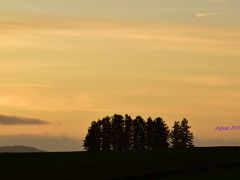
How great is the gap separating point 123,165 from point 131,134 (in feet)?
231

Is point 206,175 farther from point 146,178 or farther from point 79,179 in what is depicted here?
point 79,179

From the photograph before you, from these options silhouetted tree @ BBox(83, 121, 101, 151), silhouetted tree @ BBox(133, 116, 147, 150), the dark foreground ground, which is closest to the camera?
the dark foreground ground

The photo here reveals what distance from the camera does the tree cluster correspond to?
143 meters

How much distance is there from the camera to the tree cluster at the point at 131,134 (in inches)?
5635

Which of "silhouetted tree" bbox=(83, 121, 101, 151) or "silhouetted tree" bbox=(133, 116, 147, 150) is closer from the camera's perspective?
"silhouetted tree" bbox=(83, 121, 101, 151)

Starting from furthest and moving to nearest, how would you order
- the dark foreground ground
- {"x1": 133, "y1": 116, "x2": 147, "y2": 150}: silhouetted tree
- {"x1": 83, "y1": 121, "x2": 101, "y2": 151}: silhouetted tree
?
{"x1": 133, "y1": 116, "x2": 147, "y2": 150}: silhouetted tree → {"x1": 83, "y1": 121, "x2": 101, "y2": 151}: silhouetted tree → the dark foreground ground

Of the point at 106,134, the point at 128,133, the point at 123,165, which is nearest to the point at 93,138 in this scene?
the point at 106,134

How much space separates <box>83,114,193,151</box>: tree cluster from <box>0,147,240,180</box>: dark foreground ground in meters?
51.5

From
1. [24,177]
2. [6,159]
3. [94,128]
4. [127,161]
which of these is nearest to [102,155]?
[127,161]

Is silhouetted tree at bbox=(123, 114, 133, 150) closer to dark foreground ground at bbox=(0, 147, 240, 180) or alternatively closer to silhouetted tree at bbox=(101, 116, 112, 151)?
silhouetted tree at bbox=(101, 116, 112, 151)

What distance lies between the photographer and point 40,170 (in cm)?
6988

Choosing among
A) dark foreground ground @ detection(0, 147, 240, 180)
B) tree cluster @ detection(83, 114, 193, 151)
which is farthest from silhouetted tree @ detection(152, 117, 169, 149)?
dark foreground ground @ detection(0, 147, 240, 180)

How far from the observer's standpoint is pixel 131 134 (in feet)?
474

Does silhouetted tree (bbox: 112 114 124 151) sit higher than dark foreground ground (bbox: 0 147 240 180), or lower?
higher
